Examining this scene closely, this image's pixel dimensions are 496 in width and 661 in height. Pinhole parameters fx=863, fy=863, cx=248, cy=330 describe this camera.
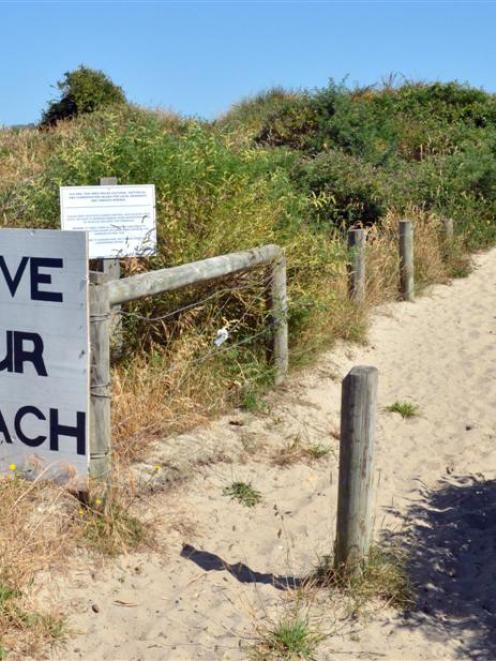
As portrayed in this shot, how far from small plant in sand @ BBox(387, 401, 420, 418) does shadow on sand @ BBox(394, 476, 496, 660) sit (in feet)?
3.89

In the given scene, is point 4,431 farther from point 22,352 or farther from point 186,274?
point 186,274

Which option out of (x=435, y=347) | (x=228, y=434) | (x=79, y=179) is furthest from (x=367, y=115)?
(x=228, y=434)

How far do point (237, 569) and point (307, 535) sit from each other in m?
0.61

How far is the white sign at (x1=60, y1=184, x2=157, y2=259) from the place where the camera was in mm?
5605

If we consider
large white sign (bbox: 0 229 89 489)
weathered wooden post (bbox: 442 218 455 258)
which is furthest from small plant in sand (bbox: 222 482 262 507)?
weathered wooden post (bbox: 442 218 455 258)

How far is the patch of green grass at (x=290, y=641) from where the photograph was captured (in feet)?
11.5

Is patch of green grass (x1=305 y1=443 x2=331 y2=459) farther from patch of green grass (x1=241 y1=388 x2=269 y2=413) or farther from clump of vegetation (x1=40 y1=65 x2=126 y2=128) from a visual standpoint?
clump of vegetation (x1=40 y1=65 x2=126 y2=128)

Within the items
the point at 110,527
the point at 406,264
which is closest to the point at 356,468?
the point at 110,527

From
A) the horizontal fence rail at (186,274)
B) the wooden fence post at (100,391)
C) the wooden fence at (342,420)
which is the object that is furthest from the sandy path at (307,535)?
the horizontal fence rail at (186,274)

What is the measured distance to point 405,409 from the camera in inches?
270

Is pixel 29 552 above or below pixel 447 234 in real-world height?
below

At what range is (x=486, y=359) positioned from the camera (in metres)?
8.25

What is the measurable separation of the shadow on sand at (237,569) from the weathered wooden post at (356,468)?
32 cm

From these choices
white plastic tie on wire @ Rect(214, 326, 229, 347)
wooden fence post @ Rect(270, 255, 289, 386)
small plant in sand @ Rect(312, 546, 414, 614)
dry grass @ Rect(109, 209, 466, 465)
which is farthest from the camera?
wooden fence post @ Rect(270, 255, 289, 386)
